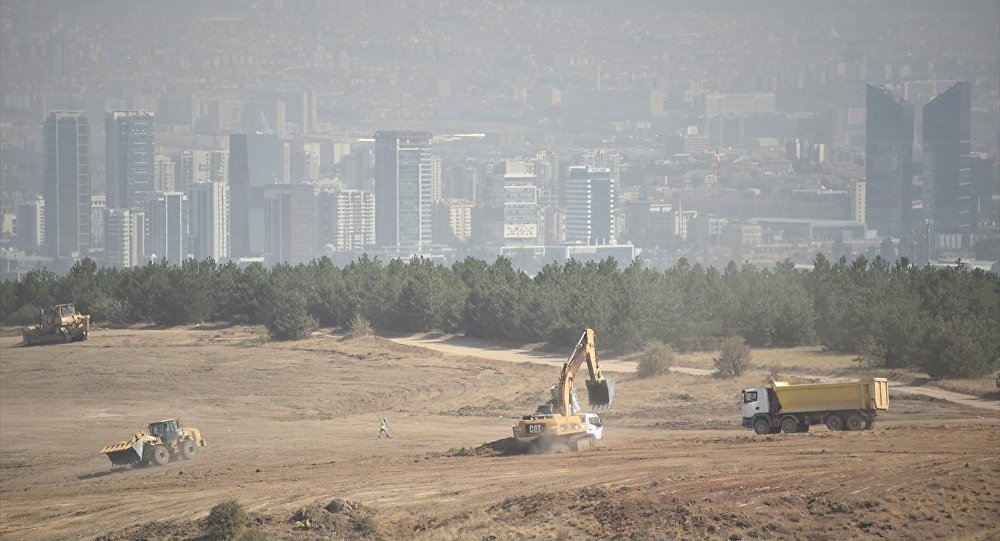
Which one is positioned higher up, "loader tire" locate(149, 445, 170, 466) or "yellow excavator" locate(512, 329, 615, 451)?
"yellow excavator" locate(512, 329, 615, 451)

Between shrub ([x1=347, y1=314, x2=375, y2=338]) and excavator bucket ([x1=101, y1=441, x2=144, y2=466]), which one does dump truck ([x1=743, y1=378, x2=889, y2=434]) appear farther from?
shrub ([x1=347, y1=314, x2=375, y2=338])

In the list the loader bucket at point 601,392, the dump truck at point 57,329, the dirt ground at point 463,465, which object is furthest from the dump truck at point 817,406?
the dump truck at point 57,329

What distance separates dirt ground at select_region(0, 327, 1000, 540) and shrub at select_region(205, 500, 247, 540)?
1.58 ft

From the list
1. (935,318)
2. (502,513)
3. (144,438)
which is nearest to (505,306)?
(935,318)

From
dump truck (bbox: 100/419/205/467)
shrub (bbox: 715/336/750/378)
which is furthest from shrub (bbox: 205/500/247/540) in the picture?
shrub (bbox: 715/336/750/378)

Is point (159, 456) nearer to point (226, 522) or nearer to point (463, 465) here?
point (463, 465)

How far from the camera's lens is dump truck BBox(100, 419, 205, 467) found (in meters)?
43.0

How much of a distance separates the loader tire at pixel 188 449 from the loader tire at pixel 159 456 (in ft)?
2.17

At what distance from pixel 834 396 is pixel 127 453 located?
1977 centimetres

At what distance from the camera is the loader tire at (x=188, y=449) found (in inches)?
1750

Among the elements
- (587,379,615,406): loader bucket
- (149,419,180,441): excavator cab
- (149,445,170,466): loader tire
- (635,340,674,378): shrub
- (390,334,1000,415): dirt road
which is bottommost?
(149,445,170,466): loader tire

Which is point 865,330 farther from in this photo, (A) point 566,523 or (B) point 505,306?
(A) point 566,523

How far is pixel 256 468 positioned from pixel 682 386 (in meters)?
18.1

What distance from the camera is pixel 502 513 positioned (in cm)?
3206
